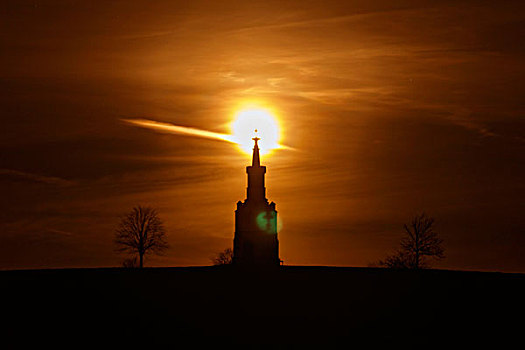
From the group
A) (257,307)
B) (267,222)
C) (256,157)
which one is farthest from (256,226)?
(257,307)

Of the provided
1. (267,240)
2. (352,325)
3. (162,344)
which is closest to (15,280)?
(162,344)

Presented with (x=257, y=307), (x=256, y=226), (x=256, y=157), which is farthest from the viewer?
(x=256, y=157)

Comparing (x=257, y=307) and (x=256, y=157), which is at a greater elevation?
(x=256, y=157)

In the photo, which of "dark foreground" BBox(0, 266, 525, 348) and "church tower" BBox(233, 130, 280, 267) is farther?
"church tower" BBox(233, 130, 280, 267)

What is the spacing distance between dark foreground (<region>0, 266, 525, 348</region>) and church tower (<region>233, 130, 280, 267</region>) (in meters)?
50.2

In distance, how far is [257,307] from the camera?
45.4m

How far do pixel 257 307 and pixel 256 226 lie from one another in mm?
57288

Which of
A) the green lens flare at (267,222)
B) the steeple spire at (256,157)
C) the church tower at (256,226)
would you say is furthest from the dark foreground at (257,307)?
the steeple spire at (256,157)

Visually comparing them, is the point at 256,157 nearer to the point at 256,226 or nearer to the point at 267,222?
the point at 267,222

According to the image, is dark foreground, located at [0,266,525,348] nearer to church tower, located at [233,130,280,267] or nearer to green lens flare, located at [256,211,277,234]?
church tower, located at [233,130,280,267]

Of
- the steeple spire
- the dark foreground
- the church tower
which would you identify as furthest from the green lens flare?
the dark foreground

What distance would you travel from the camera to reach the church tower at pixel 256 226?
331 feet

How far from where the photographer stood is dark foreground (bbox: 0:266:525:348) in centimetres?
4191

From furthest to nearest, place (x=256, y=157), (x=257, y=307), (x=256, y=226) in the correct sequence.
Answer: (x=256, y=157), (x=256, y=226), (x=257, y=307)
